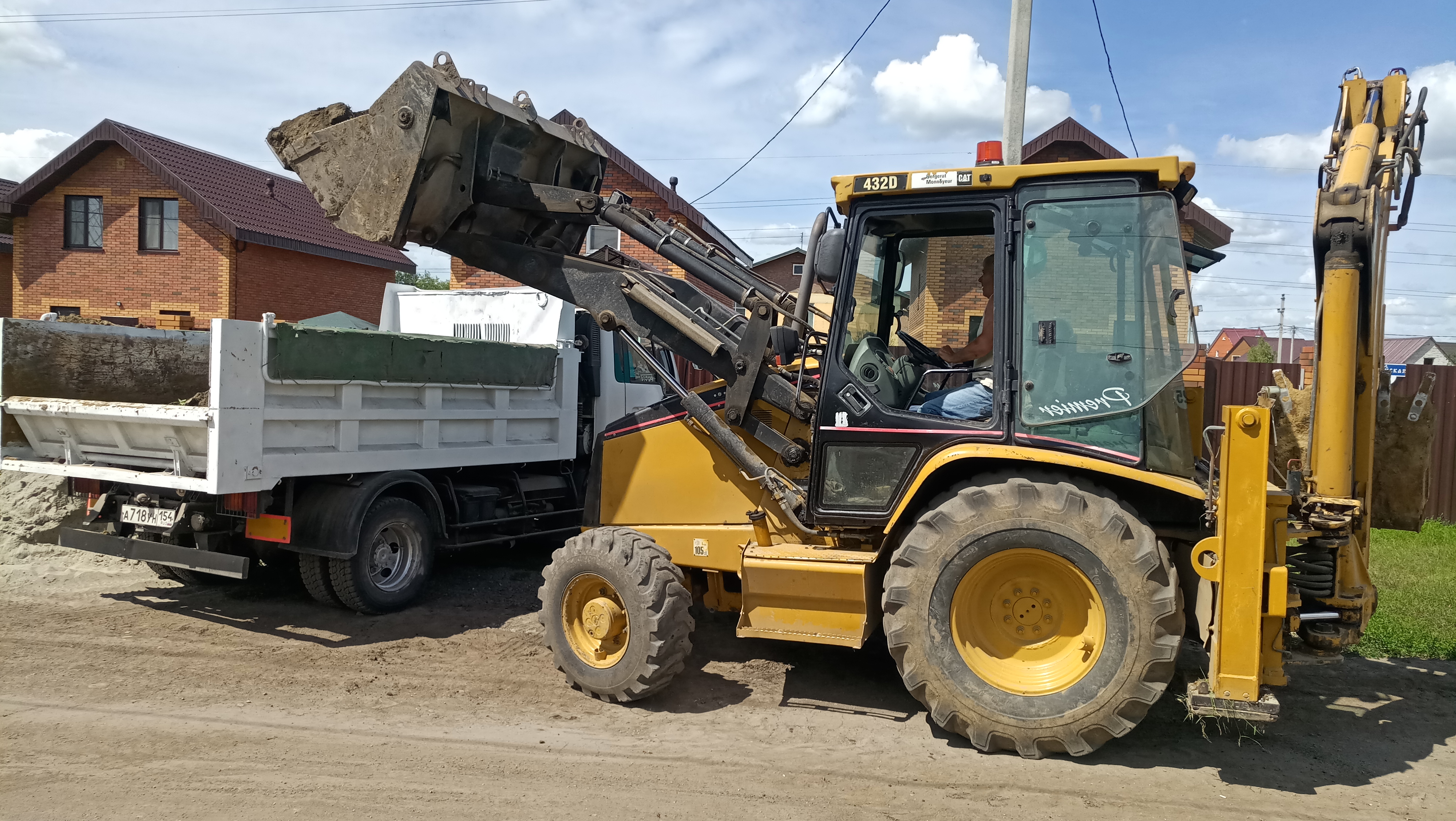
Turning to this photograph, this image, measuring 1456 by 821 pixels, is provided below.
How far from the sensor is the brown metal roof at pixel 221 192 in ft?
70.6

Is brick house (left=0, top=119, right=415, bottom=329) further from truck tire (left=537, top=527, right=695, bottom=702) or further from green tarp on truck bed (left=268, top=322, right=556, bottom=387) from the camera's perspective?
truck tire (left=537, top=527, right=695, bottom=702)

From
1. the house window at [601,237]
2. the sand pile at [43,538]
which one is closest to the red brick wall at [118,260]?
the sand pile at [43,538]

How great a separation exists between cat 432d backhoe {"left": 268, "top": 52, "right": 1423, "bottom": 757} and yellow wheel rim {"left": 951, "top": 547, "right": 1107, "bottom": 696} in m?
0.01

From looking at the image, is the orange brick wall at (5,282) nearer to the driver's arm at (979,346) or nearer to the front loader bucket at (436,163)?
the front loader bucket at (436,163)

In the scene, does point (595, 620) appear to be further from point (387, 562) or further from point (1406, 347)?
point (1406, 347)

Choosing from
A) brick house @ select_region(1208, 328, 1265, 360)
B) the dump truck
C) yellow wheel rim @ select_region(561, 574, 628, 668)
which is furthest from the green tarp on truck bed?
brick house @ select_region(1208, 328, 1265, 360)

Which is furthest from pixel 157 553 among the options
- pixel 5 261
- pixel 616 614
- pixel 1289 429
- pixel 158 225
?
pixel 5 261

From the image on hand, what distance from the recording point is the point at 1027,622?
4.48 metres

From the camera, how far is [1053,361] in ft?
14.7

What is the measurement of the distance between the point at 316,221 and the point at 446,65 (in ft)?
69.7

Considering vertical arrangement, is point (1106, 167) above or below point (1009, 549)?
above

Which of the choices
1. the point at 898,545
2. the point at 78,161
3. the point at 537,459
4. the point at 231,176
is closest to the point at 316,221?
the point at 231,176

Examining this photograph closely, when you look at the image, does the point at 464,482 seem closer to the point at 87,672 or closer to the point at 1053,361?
the point at 87,672

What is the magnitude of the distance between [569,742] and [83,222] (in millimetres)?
24089
